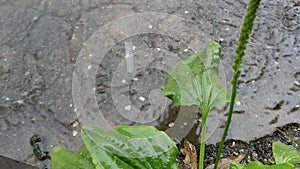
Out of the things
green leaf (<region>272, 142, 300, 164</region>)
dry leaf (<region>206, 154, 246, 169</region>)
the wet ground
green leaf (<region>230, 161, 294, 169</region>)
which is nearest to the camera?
green leaf (<region>230, 161, 294, 169</region>)

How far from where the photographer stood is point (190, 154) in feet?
4.47

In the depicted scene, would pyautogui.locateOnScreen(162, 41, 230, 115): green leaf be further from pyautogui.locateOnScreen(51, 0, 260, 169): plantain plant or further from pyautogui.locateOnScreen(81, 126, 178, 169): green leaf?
pyautogui.locateOnScreen(81, 126, 178, 169): green leaf

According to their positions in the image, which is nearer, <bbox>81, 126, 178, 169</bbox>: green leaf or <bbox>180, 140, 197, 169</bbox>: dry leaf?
<bbox>81, 126, 178, 169</bbox>: green leaf

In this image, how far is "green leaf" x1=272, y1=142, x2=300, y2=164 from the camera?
1159mm

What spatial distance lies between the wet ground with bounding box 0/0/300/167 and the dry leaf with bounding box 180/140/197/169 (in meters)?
0.06

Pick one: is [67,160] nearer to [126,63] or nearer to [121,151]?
[121,151]

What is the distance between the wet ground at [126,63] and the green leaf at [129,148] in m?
0.40

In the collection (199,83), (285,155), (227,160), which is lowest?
(227,160)

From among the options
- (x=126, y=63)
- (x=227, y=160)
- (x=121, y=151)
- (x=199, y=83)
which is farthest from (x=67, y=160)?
(x=126, y=63)

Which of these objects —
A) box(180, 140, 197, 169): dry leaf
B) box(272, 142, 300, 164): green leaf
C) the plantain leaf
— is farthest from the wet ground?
the plantain leaf

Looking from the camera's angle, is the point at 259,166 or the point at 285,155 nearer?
the point at 259,166

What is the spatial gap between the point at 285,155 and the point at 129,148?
428 millimetres

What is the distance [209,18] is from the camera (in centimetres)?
179

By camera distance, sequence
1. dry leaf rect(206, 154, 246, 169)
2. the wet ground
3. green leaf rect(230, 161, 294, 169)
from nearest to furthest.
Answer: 1. green leaf rect(230, 161, 294, 169)
2. dry leaf rect(206, 154, 246, 169)
3. the wet ground
